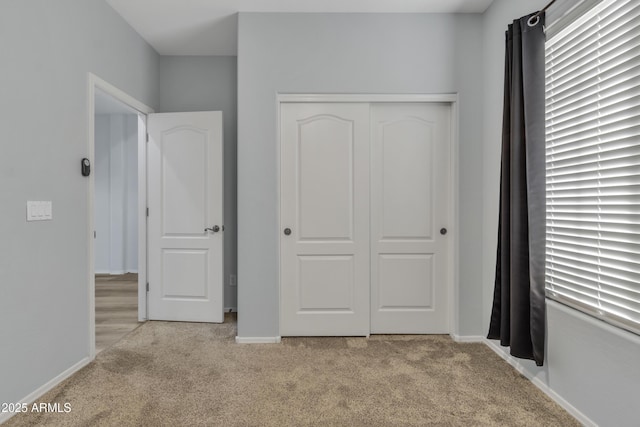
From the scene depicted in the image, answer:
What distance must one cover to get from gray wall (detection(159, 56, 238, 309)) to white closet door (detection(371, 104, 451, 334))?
5.20ft

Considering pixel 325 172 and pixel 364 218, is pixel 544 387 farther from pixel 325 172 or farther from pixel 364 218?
pixel 325 172

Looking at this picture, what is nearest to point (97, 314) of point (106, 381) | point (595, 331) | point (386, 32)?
point (106, 381)

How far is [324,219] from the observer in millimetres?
3004

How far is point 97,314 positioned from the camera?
366 centimetres

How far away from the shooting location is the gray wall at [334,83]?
2.90 m

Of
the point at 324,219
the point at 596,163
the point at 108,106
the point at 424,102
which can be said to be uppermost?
the point at 108,106

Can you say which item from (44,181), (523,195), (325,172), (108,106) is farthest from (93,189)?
(108,106)

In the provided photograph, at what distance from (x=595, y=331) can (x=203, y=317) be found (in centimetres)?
309

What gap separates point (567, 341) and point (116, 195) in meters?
6.31

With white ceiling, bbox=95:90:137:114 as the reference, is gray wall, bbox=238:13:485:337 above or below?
below

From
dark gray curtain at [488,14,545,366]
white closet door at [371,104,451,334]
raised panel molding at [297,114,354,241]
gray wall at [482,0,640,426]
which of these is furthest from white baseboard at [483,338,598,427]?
raised panel molding at [297,114,354,241]

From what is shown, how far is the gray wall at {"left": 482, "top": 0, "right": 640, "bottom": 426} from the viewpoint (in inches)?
63.5

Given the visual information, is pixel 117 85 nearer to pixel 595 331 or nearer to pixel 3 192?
pixel 3 192

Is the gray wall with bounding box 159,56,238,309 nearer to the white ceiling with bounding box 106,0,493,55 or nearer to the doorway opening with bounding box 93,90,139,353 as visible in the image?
the white ceiling with bounding box 106,0,493,55
